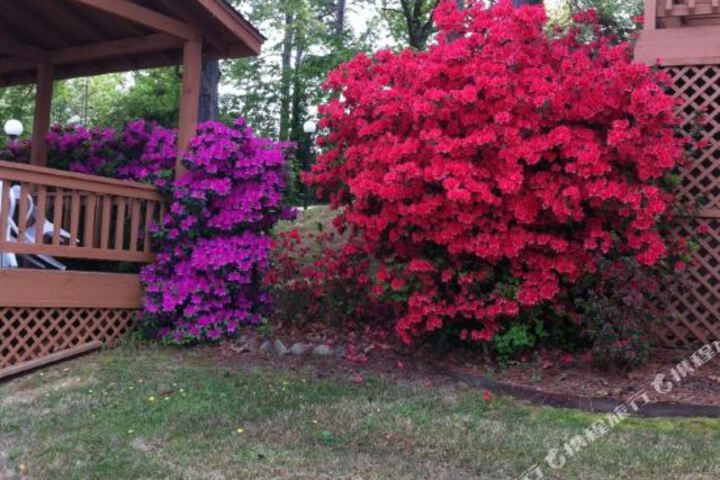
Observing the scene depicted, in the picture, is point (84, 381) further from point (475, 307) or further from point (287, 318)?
point (475, 307)

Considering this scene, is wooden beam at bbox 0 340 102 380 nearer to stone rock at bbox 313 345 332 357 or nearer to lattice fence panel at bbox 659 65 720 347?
stone rock at bbox 313 345 332 357

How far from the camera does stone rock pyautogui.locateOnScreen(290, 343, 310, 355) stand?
20.3 feet

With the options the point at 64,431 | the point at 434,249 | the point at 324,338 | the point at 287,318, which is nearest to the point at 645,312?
the point at 434,249

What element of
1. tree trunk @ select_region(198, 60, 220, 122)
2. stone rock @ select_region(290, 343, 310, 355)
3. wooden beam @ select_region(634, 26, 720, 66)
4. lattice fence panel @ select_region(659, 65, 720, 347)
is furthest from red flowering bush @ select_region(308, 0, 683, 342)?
tree trunk @ select_region(198, 60, 220, 122)

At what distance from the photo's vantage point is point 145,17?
6.53 m

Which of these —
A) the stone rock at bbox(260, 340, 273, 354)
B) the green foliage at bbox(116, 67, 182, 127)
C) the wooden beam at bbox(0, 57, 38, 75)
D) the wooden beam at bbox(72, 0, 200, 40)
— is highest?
the green foliage at bbox(116, 67, 182, 127)

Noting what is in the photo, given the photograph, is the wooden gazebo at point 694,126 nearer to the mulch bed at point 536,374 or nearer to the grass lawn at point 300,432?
the mulch bed at point 536,374

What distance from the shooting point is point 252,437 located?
4.27 metres

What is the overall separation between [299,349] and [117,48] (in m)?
3.75

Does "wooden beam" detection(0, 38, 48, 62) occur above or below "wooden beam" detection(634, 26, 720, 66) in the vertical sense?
above

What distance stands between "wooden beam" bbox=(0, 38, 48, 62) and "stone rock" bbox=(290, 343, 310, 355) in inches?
187

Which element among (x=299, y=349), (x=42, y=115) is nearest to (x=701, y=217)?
(x=299, y=349)

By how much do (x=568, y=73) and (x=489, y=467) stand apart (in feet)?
9.51

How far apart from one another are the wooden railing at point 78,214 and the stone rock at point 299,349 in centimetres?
168
